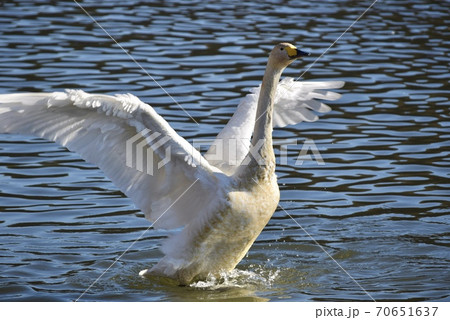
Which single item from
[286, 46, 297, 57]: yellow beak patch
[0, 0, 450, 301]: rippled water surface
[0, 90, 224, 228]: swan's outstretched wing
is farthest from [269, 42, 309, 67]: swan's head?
[0, 0, 450, 301]: rippled water surface

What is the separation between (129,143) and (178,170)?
0.49 m

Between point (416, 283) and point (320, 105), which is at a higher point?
point (320, 105)

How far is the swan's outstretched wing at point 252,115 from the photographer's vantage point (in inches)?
332

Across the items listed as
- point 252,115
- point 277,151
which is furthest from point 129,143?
point 277,151

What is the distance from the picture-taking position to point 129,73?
14.2 m

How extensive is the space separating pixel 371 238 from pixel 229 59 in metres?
6.70

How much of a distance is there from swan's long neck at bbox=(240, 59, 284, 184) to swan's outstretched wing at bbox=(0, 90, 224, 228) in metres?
0.33

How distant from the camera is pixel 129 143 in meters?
7.48

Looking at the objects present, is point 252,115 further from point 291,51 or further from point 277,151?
point 277,151

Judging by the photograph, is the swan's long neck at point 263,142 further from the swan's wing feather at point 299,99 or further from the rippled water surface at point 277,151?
the swan's wing feather at point 299,99

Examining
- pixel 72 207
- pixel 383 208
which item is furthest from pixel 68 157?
pixel 383 208

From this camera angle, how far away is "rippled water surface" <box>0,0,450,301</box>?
26.1 feet

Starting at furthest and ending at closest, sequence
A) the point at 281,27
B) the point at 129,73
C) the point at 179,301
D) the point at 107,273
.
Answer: the point at 281,27
the point at 129,73
the point at 107,273
the point at 179,301

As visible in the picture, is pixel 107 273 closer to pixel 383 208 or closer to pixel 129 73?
pixel 383 208
